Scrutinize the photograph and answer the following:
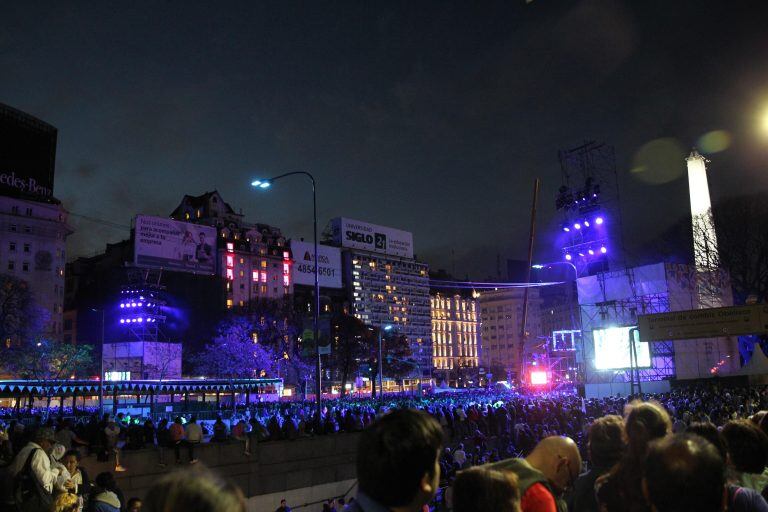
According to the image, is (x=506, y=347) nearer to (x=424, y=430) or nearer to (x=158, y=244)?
(x=158, y=244)

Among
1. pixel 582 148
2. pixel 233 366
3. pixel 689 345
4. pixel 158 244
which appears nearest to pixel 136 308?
pixel 158 244

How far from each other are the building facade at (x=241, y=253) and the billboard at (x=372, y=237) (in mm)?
20185

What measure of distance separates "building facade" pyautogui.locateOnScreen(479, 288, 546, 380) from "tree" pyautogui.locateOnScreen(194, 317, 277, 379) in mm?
99602

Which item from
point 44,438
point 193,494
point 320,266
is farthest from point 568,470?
point 320,266

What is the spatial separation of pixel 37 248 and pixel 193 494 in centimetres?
9798

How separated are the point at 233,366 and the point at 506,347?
369ft

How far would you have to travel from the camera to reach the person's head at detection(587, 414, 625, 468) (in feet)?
14.8

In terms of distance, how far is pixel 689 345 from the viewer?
159 ft

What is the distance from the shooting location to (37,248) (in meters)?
88.2

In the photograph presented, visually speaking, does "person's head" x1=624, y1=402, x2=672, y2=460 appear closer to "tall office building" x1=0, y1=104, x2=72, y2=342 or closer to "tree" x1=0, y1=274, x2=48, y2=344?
"tree" x1=0, y1=274, x2=48, y2=344

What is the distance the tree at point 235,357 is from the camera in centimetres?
8344

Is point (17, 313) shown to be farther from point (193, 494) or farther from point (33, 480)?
point (193, 494)

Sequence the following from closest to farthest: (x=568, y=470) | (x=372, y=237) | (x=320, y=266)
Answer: (x=568, y=470), (x=320, y=266), (x=372, y=237)

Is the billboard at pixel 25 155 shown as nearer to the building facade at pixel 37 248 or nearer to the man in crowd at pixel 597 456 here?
the building facade at pixel 37 248
